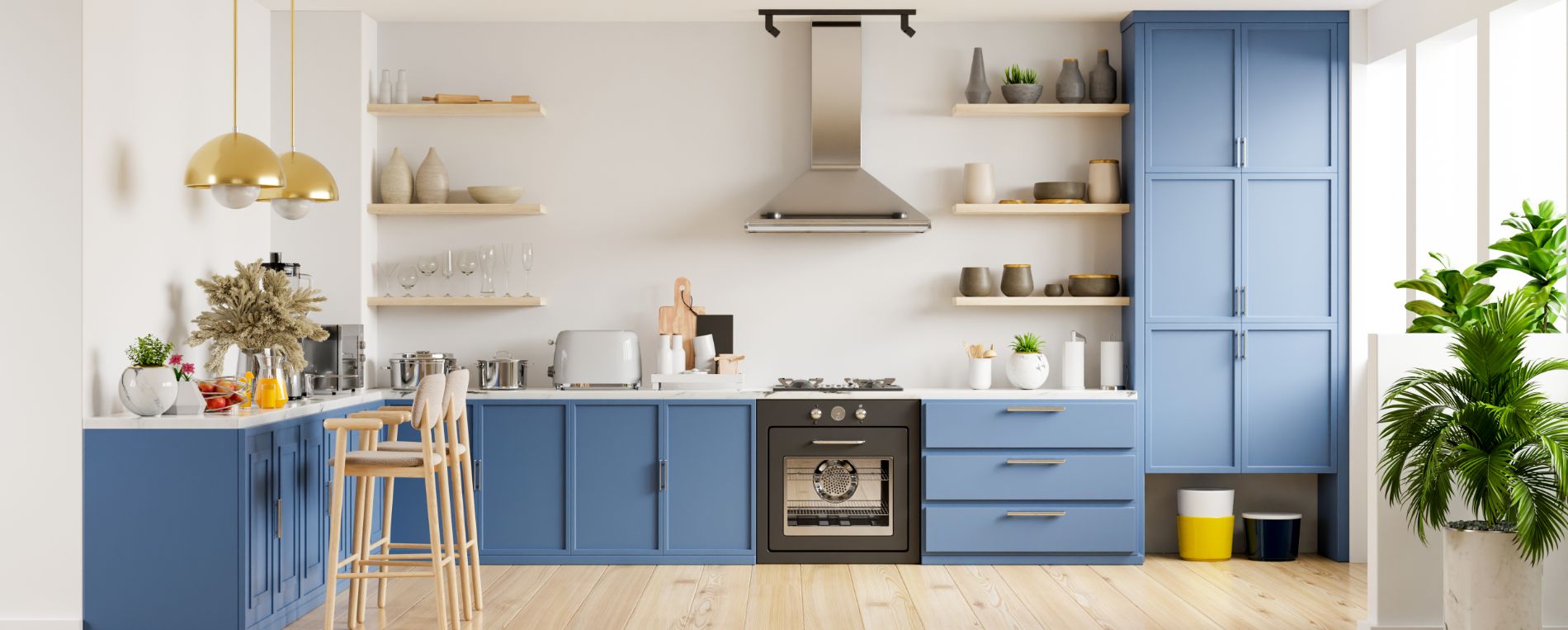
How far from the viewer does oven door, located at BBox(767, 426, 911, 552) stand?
16.0 feet

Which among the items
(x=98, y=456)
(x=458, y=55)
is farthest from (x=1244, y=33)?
(x=98, y=456)

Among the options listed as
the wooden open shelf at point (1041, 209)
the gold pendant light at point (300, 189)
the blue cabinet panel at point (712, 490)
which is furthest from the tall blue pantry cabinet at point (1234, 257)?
the gold pendant light at point (300, 189)

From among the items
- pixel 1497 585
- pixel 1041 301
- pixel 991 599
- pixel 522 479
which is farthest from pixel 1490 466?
pixel 522 479

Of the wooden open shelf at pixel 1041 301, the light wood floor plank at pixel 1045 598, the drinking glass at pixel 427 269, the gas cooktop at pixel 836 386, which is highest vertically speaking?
the drinking glass at pixel 427 269

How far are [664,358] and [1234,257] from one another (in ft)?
8.83

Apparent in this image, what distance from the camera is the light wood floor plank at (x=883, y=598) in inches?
156

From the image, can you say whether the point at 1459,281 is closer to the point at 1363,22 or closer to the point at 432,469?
the point at 1363,22

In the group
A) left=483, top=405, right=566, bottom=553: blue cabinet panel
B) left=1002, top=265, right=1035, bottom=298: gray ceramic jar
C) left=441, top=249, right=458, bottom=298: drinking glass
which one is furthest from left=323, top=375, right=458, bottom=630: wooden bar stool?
left=1002, top=265, right=1035, bottom=298: gray ceramic jar

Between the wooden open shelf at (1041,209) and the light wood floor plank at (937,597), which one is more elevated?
the wooden open shelf at (1041,209)

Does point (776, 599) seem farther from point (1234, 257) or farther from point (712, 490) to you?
point (1234, 257)

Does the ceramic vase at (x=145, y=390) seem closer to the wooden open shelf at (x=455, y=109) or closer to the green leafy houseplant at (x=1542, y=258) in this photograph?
the wooden open shelf at (x=455, y=109)

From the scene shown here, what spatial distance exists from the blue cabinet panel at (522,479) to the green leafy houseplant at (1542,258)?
3.71m

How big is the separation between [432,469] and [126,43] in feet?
6.17

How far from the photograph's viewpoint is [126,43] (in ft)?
12.6
